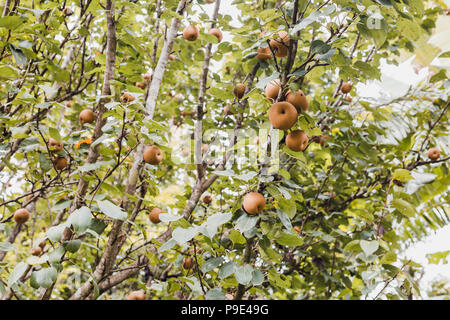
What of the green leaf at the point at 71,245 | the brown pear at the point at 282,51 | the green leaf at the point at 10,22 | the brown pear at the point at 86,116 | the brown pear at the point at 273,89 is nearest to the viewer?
the green leaf at the point at 71,245

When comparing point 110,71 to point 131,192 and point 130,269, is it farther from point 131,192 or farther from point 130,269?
point 130,269

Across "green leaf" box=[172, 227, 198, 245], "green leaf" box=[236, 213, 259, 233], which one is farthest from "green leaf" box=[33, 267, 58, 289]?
"green leaf" box=[236, 213, 259, 233]

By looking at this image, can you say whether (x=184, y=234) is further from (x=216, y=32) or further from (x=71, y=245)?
(x=216, y=32)

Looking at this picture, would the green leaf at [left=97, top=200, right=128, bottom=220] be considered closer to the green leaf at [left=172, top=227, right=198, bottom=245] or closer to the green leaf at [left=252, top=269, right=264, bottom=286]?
the green leaf at [left=172, top=227, right=198, bottom=245]

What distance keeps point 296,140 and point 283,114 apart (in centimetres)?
18

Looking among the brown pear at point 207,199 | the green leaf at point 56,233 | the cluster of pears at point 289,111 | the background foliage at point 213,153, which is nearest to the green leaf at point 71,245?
the background foliage at point 213,153

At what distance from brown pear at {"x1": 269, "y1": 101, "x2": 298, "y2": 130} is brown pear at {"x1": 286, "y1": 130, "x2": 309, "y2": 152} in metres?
0.12

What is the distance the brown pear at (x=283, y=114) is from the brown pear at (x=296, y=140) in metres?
0.12

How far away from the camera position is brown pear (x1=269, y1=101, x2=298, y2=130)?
1.40m

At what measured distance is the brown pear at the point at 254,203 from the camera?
141 cm

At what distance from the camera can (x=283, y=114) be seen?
1399mm

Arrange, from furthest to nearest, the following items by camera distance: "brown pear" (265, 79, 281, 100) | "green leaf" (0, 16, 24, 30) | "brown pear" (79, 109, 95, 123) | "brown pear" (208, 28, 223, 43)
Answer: "brown pear" (208, 28, 223, 43) → "brown pear" (79, 109, 95, 123) → "brown pear" (265, 79, 281, 100) → "green leaf" (0, 16, 24, 30)

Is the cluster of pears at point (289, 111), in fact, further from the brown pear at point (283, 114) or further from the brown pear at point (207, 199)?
the brown pear at point (207, 199)

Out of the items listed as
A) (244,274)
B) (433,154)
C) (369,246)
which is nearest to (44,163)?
(244,274)
